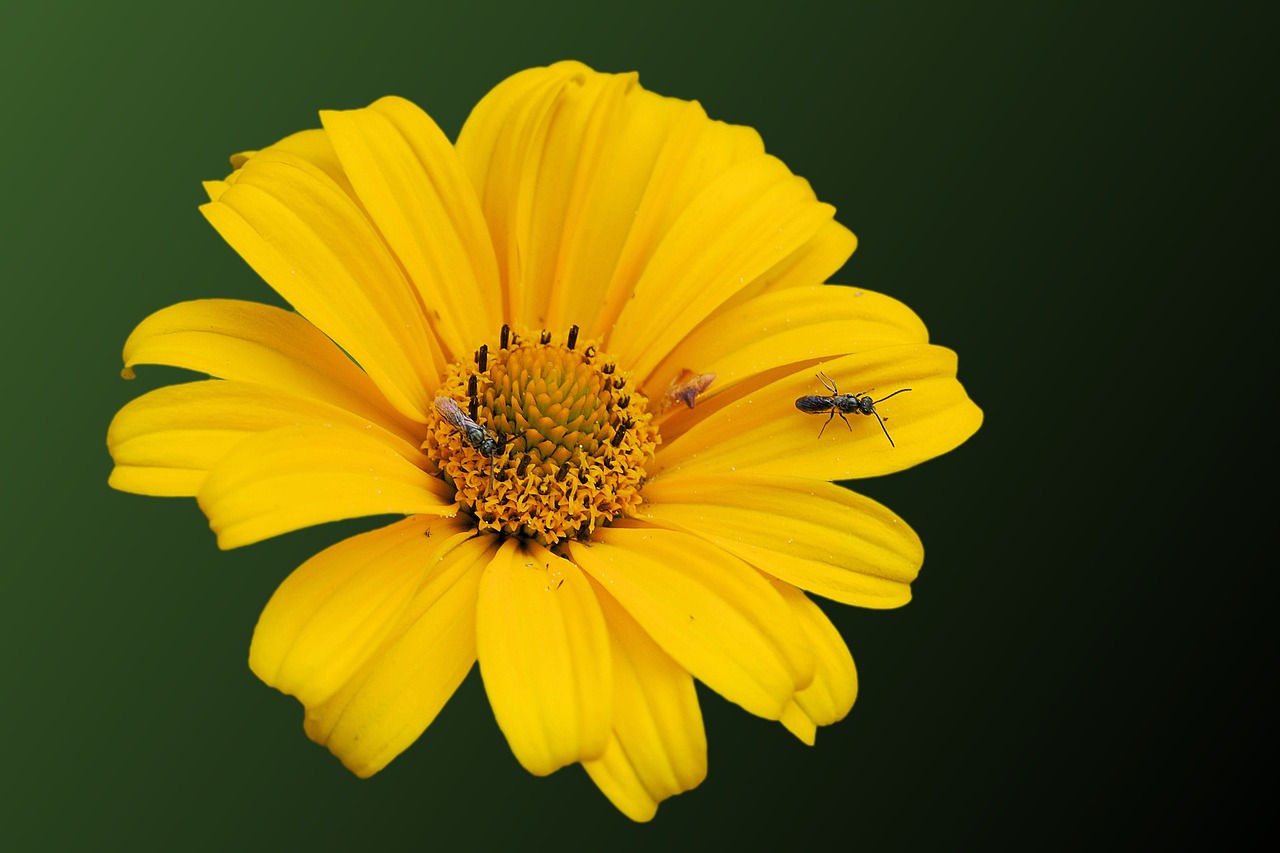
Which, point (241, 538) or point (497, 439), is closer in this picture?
point (241, 538)

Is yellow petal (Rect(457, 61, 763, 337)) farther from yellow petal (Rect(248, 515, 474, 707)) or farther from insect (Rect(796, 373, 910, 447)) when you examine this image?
yellow petal (Rect(248, 515, 474, 707))

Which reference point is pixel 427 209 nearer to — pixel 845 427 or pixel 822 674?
pixel 845 427

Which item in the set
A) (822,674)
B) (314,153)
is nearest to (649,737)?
(822,674)

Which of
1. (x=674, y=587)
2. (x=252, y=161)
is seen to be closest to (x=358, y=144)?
(x=252, y=161)

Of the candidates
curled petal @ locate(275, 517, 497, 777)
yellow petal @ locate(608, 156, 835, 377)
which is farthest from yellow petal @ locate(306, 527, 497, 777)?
yellow petal @ locate(608, 156, 835, 377)

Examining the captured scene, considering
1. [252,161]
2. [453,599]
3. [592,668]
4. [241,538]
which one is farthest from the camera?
[252,161]

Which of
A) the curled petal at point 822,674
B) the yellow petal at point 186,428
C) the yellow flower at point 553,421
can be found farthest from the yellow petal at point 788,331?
the yellow petal at point 186,428

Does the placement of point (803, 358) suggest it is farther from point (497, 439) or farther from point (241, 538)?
point (241, 538)
